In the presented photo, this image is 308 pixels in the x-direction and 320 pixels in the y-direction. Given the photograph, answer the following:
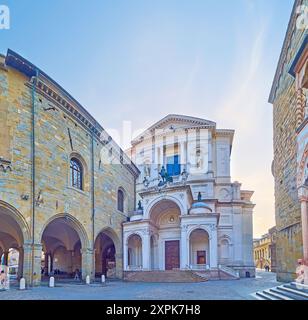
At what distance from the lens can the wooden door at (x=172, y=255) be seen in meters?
26.4

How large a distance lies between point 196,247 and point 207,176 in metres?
6.10

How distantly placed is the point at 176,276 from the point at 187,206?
4.73 meters

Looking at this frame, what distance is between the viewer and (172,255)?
26703 millimetres

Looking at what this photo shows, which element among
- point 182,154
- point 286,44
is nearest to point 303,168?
point 286,44

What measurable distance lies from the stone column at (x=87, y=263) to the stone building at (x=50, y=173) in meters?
0.05

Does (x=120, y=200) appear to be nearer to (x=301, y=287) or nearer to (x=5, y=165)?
(x=5, y=165)

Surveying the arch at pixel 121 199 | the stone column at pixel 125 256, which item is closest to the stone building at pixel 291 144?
the stone column at pixel 125 256

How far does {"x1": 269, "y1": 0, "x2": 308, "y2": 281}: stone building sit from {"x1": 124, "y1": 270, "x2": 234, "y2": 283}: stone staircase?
6.18 m

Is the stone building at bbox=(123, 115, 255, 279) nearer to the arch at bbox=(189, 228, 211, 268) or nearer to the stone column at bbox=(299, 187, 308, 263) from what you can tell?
the arch at bbox=(189, 228, 211, 268)

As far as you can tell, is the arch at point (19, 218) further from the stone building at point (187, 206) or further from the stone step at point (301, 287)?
the stone step at point (301, 287)

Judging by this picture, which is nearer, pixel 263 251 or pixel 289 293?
pixel 289 293

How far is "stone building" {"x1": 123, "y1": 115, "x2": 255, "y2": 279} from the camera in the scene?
2434cm

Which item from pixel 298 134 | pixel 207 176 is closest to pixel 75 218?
pixel 298 134
